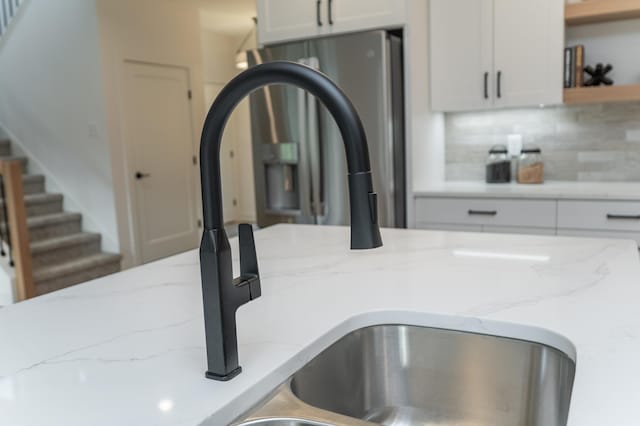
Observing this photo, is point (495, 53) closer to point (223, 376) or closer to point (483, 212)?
point (483, 212)

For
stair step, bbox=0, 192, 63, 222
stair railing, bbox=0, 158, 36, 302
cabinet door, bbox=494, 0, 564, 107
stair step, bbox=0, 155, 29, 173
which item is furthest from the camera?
stair step, bbox=0, 155, 29, 173

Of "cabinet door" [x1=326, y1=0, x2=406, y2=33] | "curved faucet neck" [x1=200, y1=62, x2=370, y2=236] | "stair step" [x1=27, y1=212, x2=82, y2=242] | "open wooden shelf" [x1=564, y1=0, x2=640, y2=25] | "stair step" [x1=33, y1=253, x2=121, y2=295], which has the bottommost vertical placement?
"stair step" [x1=33, y1=253, x2=121, y2=295]

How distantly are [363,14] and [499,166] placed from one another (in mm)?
1275

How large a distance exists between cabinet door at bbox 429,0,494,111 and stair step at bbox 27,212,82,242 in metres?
3.44

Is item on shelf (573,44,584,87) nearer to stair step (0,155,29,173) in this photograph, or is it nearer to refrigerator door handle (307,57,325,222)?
refrigerator door handle (307,57,325,222)

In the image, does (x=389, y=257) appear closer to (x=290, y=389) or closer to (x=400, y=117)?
(x=290, y=389)

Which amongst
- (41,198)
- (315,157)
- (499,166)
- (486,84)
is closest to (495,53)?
(486,84)

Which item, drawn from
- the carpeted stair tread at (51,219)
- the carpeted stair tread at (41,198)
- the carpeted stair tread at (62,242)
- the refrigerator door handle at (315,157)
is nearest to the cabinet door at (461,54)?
the refrigerator door handle at (315,157)

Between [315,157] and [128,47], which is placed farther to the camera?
[128,47]

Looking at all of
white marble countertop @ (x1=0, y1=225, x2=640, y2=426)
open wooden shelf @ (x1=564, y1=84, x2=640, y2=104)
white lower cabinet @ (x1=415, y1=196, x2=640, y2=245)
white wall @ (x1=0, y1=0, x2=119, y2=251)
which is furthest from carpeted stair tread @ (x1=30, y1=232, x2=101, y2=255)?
open wooden shelf @ (x1=564, y1=84, x2=640, y2=104)

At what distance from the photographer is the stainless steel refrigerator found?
9.80 feet

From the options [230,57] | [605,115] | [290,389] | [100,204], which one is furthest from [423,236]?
[230,57]

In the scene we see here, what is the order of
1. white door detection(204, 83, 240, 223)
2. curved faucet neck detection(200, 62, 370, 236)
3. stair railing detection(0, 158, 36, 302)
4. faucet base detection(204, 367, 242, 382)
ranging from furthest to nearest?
white door detection(204, 83, 240, 223) < stair railing detection(0, 158, 36, 302) < faucet base detection(204, 367, 242, 382) < curved faucet neck detection(200, 62, 370, 236)

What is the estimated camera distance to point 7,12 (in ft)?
17.1
